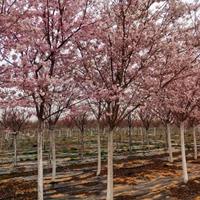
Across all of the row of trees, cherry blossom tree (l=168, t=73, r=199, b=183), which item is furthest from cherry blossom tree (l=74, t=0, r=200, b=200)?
cherry blossom tree (l=168, t=73, r=199, b=183)

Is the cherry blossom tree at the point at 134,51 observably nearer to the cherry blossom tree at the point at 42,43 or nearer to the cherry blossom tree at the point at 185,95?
the cherry blossom tree at the point at 42,43

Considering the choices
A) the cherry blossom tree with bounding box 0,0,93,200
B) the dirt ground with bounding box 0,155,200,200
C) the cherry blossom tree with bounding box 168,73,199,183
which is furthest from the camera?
the cherry blossom tree with bounding box 168,73,199,183

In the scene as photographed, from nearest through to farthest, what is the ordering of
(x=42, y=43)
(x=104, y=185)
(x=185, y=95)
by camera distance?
(x=42, y=43) → (x=185, y=95) → (x=104, y=185)

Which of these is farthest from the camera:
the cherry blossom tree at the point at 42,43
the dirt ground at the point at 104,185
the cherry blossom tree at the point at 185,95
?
the cherry blossom tree at the point at 185,95

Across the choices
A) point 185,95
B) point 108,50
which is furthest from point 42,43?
point 185,95

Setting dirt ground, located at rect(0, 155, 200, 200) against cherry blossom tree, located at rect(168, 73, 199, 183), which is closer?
dirt ground, located at rect(0, 155, 200, 200)

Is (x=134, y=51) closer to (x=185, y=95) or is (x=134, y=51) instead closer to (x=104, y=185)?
(x=185, y=95)

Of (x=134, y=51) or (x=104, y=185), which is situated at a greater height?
(x=134, y=51)

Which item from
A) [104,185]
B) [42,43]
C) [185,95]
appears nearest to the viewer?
[42,43]

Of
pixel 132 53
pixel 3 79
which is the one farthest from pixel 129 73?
pixel 3 79

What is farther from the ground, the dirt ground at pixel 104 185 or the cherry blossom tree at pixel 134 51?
the cherry blossom tree at pixel 134 51

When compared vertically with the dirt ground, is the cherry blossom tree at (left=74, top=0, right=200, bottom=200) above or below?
above

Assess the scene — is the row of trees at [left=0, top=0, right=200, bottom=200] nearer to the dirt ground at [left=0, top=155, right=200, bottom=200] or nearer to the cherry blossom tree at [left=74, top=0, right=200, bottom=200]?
the cherry blossom tree at [left=74, top=0, right=200, bottom=200]

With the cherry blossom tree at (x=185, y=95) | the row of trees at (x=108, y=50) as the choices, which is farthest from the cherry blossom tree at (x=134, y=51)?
the cherry blossom tree at (x=185, y=95)
